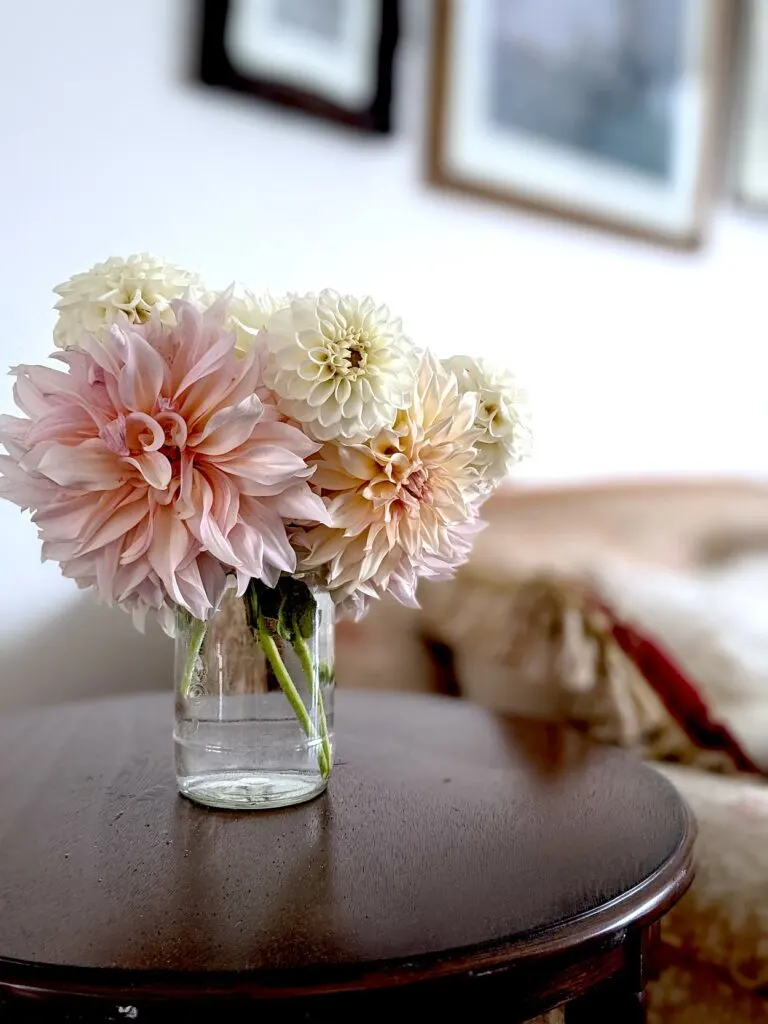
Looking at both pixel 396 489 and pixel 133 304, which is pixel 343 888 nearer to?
pixel 396 489

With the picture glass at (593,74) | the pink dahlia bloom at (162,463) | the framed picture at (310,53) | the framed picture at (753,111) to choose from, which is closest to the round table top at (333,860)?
the pink dahlia bloom at (162,463)

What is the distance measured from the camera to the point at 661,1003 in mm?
966

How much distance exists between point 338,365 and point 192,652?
9.1 inches

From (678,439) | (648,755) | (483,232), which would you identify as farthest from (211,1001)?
(678,439)

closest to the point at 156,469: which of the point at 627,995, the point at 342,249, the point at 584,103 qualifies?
the point at 627,995

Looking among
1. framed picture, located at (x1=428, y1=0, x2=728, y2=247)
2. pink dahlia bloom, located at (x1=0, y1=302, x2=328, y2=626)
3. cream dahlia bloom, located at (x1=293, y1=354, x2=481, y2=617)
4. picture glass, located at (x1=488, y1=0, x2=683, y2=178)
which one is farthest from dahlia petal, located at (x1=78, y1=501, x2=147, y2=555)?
picture glass, located at (x1=488, y1=0, x2=683, y2=178)

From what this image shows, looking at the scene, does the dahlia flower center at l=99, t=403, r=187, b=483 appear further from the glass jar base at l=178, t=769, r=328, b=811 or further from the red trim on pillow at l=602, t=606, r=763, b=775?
the red trim on pillow at l=602, t=606, r=763, b=775

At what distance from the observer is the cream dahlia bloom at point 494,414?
69 cm

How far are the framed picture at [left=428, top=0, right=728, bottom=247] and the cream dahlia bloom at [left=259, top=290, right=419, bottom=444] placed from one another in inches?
40.0

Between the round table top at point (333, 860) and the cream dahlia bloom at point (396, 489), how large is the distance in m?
0.17

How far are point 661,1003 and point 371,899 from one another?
521mm

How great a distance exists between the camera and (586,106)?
5.86ft

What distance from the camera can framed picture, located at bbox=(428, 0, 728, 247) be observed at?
1.59 meters

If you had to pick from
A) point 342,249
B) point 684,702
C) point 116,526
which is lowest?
point 684,702
